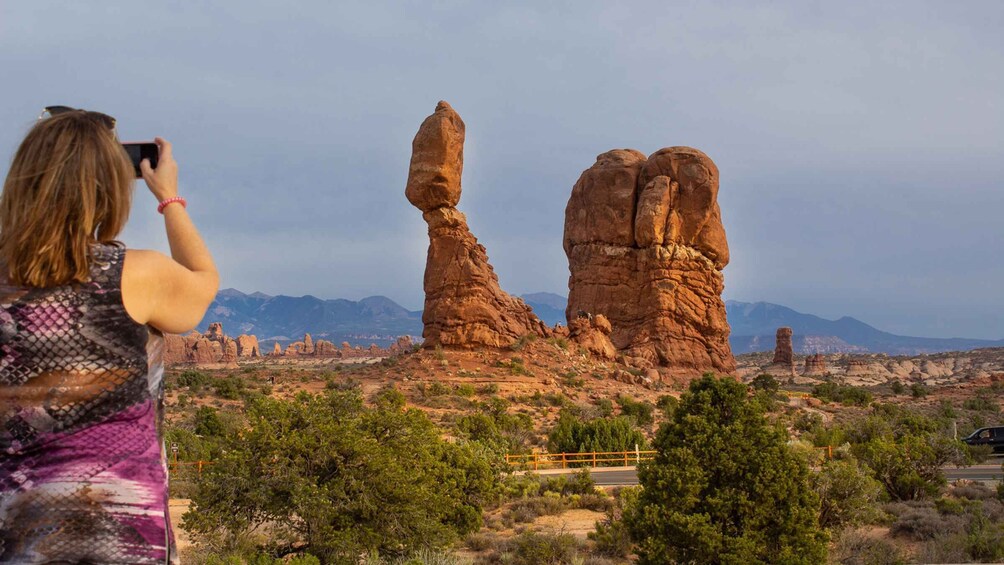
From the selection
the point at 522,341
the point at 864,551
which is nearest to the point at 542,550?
the point at 864,551

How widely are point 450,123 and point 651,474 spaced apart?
1202 inches

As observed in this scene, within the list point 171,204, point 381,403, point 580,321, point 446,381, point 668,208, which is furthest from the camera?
point 668,208

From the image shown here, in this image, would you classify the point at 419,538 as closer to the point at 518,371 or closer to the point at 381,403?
the point at 381,403

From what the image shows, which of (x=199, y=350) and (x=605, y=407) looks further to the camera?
(x=199, y=350)

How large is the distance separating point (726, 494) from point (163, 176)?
913 cm

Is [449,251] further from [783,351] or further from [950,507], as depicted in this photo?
[783,351]

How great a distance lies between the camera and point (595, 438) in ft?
92.7

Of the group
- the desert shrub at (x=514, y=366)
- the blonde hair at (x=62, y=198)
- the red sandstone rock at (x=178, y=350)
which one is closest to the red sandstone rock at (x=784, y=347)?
the desert shrub at (x=514, y=366)

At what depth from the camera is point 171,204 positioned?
7.84ft

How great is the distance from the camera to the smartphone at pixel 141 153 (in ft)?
7.95

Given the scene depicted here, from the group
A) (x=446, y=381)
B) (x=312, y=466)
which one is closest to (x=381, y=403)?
(x=312, y=466)

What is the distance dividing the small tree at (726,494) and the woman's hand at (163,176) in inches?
343

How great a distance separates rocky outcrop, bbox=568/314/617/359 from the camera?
45.8m

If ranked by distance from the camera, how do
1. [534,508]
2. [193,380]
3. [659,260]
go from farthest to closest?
[659,260], [193,380], [534,508]
